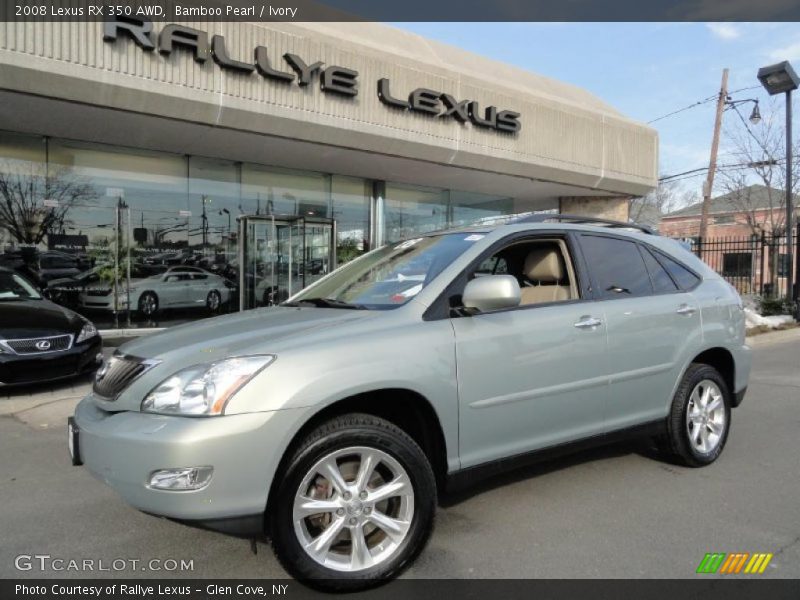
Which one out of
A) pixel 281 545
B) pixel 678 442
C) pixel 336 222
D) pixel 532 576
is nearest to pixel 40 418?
pixel 281 545

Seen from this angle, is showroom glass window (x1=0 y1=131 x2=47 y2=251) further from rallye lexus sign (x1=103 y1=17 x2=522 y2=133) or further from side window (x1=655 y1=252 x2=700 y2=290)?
side window (x1=655 y1=252 x2=700 y2=290)

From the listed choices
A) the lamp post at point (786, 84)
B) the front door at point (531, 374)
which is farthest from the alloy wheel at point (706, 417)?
the lamp post at point (786, 84)

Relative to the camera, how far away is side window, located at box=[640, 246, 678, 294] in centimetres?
436

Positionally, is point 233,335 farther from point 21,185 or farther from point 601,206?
point 601,206

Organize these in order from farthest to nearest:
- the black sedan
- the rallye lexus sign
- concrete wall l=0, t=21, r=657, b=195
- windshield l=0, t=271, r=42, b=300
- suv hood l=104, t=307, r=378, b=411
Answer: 1. the rallye lexus sign
2. concrete wall l=0, t=21, r=657, b=195
3. windshield l=0, t=271, r=42, b=300
4. the black sedan
5. suv hood l=104, t=307, r=378, b=411

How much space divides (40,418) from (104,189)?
7.20 meters

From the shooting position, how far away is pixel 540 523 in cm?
353

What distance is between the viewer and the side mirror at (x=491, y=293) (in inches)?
125

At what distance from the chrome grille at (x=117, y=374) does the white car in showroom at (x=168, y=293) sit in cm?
988

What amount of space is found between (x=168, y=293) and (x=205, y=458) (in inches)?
437

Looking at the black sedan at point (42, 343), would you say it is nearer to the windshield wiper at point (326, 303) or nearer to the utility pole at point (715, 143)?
the windshield wiper at point (326, 303)

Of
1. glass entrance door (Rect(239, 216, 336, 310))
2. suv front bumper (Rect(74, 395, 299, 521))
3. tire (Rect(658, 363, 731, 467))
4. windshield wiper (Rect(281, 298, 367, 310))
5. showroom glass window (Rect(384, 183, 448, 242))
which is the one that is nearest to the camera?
suv front bumper (Rect(74, 395, 299, 521))

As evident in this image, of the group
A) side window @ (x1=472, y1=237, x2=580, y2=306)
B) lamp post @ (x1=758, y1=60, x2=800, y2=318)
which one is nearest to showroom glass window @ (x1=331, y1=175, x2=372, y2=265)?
lamp post @ (x1=758, y1=60, x2=800, y2=318)

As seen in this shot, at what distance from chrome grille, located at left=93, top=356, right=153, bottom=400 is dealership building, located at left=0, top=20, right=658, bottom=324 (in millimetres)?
6793
